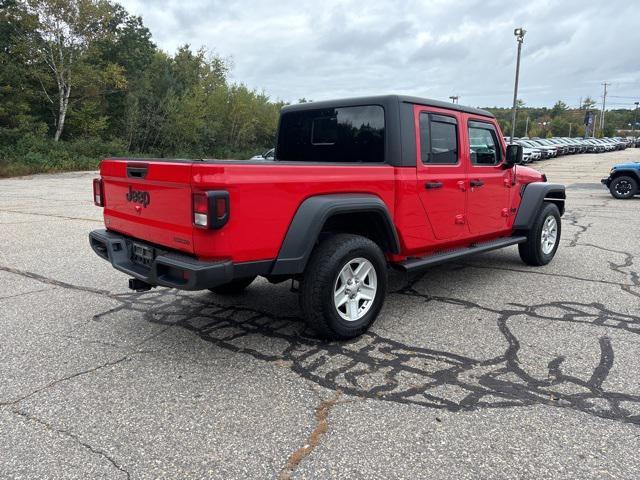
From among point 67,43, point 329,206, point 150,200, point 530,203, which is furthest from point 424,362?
point 67,43

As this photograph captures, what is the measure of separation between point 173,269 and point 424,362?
6.02 ft

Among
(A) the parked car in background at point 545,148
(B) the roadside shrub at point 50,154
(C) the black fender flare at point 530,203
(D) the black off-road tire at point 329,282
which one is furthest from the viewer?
(A) the parked car in background at point 545,148

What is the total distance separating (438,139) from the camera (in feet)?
15.0

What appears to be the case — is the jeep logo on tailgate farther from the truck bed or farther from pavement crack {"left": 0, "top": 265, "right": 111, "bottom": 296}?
pavement crack {"left": 0, "top": 265, "right": 111, "bottom": 296}

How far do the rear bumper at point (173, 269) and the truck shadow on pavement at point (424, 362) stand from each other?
0.73m

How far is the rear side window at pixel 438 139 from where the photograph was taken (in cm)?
439

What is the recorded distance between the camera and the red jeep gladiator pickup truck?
10.3 ft

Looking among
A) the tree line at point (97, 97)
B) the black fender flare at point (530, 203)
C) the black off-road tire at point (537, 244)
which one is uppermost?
the tree line at point (97, 97)

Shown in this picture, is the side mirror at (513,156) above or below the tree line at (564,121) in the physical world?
below

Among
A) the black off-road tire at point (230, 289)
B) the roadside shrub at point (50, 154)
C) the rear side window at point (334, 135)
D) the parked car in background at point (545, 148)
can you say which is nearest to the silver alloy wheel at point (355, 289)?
the rear side window at point (334, 135)

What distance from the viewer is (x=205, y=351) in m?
3.68

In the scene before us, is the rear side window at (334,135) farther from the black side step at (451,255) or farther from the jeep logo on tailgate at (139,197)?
the jeep logo on tailgate at (139,197)

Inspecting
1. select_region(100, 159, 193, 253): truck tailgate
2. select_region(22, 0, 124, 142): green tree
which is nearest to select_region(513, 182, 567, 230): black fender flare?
select_region(100, 159, 193, 253): truck tailgate

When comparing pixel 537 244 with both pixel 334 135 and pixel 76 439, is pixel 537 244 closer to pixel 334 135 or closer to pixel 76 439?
pixel 334 135
